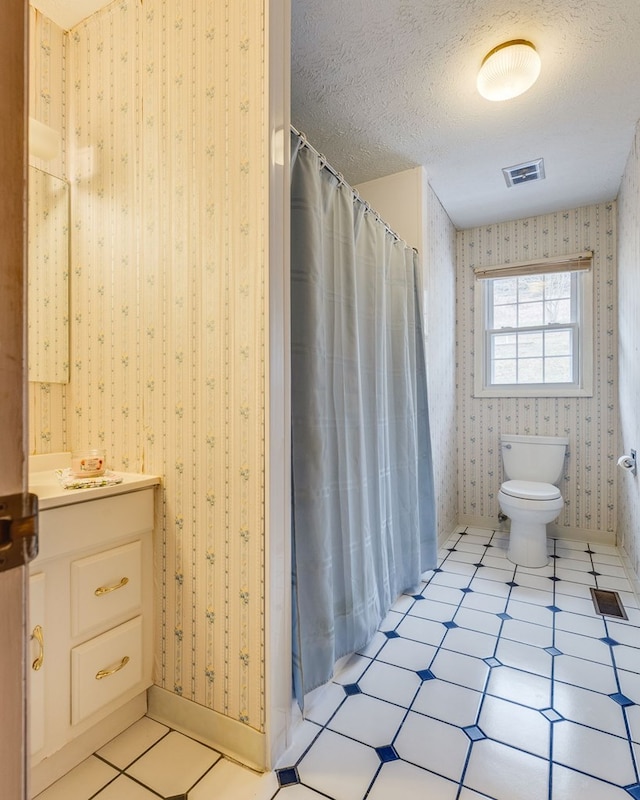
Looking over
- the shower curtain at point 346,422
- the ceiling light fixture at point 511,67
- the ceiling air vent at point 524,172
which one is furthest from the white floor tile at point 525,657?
the ceiling air vent at point 524,172

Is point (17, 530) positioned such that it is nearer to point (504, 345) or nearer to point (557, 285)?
point (504, 345)

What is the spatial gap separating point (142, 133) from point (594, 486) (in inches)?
136

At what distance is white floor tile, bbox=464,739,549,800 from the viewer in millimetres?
1162

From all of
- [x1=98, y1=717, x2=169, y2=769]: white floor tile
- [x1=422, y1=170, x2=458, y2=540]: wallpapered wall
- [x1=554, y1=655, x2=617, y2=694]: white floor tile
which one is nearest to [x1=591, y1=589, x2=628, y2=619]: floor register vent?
[x1=554, y1=655, x2=617, y2=694]: white floor tile

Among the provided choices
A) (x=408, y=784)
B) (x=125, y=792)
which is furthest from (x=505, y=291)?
(x=125, y=792)

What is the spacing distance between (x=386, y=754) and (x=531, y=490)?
1.96 m

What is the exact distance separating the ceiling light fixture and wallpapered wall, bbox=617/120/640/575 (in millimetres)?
951

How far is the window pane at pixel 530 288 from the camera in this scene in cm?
333

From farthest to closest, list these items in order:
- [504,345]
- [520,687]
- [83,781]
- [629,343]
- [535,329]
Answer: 1. [504,345]
2. [535,329]
3. [629,343]
4. [520,687]
5. [83,781]

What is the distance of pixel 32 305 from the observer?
158 cm

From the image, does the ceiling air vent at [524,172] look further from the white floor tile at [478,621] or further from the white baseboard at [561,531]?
the white floor tile at [478,621]

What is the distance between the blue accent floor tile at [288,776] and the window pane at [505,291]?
329cm

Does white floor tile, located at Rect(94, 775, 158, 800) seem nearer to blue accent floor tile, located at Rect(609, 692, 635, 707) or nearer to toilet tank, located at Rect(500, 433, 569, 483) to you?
blue accent floor tile, located at Rect(609, 692, 635, 707)

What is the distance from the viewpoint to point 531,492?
8.95 feet
